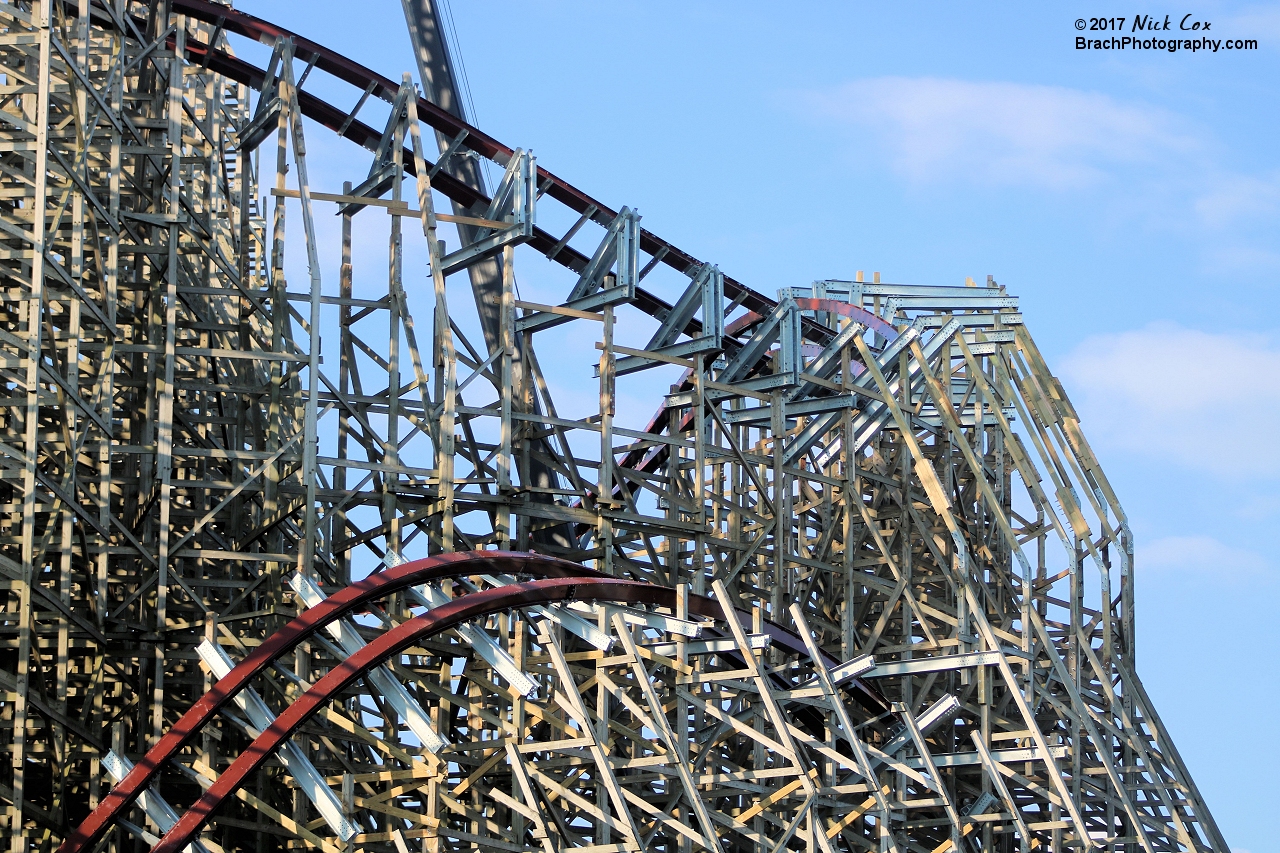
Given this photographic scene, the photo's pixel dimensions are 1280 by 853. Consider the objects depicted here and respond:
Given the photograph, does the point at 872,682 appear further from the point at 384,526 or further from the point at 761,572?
the point at 384,526

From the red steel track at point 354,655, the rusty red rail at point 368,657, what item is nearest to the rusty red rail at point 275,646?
the red steel track at point 354,655

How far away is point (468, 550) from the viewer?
27.6 metres

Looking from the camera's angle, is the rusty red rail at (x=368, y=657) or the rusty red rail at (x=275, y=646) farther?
the rusty red rail at (x=275, y=646)

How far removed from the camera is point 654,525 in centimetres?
2864

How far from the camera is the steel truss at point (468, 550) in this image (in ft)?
76.7

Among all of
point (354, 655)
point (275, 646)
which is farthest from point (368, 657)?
point (275, 646)

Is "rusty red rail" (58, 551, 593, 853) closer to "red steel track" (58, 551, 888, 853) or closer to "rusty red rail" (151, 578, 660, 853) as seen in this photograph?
"red steel track" (58, 551, 888, 853)

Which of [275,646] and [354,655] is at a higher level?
[354,655]

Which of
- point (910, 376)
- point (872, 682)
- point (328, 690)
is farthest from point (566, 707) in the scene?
point (910, 376)

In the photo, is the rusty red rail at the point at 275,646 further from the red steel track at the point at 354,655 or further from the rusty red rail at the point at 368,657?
the rusty red rail at the point at 368,657

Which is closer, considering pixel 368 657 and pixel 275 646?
pixel 368 657

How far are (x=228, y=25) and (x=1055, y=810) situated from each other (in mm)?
14881

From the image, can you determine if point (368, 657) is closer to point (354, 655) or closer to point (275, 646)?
point (354, 655)

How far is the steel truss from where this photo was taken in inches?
921
